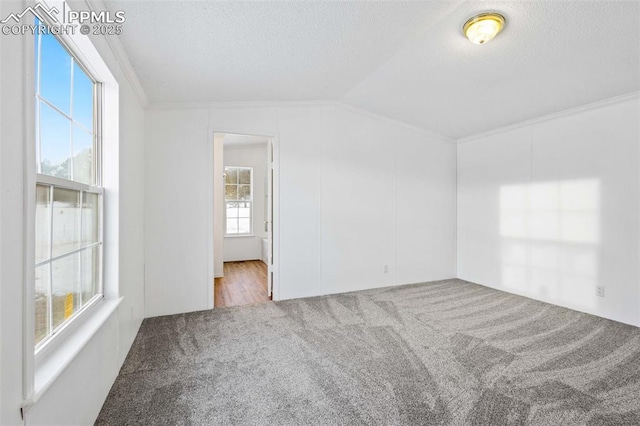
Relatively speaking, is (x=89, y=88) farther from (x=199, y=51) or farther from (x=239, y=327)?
(x=239, y=327)

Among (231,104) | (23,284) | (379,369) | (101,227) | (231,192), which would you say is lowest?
(379,369)

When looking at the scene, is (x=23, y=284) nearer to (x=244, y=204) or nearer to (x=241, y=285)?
(x=241, y=285)

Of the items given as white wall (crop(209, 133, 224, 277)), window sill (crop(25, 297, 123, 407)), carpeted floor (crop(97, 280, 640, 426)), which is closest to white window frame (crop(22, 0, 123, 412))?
window sill (crop(25, 297, 123, 407))

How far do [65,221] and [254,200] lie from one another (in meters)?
5.41

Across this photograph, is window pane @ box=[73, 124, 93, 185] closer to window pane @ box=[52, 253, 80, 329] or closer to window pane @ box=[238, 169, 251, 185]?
window pane @ box=[52, 253, 80, 329]

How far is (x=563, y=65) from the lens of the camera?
2.64m

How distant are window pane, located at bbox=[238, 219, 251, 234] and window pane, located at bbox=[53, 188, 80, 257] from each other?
515 cm

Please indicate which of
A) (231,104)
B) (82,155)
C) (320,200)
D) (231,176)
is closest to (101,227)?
(82,155)

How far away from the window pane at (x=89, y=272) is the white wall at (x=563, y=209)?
4835 millimetres

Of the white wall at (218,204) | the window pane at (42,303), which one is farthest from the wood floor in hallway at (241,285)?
the window pane at (42,303)

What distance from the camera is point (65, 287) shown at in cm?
152

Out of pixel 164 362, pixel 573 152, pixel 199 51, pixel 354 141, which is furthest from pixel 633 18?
pixel 164 362

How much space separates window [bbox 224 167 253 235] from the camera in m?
6.71

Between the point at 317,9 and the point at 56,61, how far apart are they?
1.58 metres
